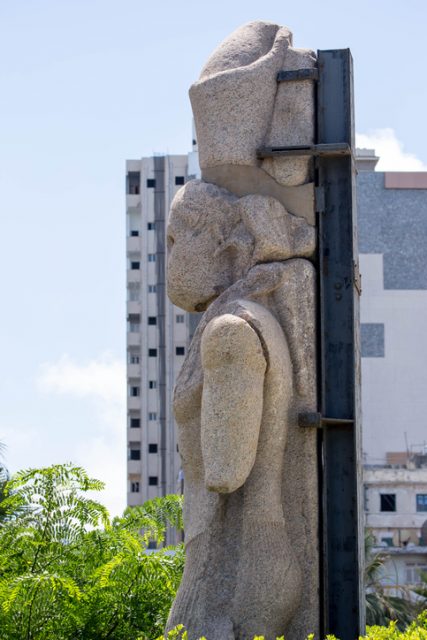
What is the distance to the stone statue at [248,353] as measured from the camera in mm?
10117

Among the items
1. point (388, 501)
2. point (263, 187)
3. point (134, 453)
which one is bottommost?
point (263, 187)

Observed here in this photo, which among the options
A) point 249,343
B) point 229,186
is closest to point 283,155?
point 229,186

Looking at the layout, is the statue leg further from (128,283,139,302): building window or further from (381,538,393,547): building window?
(128,283,139,302): building window

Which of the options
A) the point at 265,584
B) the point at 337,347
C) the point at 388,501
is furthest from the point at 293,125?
the point at 388,501

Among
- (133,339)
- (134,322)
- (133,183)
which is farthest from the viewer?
(133,183)

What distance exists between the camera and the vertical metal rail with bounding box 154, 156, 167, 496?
2454 inches

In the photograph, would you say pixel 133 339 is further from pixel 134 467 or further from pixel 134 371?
pixel 134 467

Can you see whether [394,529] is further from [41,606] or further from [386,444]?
[41,606]

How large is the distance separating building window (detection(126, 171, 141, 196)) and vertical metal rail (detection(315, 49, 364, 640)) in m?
54.4

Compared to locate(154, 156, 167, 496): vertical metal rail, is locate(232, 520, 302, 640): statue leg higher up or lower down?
A: lower down

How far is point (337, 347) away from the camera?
10812mm

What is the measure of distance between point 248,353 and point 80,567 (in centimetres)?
284

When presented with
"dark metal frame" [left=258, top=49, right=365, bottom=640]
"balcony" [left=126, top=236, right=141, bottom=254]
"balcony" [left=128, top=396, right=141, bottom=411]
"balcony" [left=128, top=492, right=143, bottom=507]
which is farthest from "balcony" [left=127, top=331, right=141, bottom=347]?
"dark metal frame" [left=258, top=49, right=365, bottom=640]

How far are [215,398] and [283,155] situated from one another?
2.03 m
